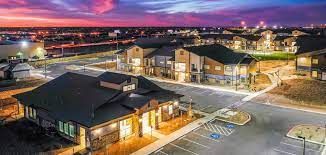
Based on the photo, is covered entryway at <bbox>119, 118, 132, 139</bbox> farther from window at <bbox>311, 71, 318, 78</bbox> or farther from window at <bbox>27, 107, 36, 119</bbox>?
window at <bbox>311, 71, 318, 78</bbox>

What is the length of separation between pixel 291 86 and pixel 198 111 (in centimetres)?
2671

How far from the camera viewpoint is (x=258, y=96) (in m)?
53.8

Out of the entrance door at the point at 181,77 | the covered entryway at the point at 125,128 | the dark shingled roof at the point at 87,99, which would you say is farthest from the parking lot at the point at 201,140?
the entrance door at the point at 181,77

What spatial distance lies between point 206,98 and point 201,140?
19.5 metres

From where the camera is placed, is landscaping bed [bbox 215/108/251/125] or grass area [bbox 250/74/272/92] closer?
landscaping bed [bbox 215/108/251/125]

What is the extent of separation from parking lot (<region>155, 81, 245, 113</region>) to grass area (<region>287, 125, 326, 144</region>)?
12324 mm

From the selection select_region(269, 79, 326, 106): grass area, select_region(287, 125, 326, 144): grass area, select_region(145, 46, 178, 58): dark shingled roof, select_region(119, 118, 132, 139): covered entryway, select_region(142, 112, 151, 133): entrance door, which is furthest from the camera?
select_region(145, 46, 178, 58): dark shingled roof

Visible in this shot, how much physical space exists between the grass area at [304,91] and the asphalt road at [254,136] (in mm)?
7112

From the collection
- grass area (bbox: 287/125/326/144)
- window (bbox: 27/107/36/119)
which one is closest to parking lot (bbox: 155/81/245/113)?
grass area (bbox: 287/125/326/144)

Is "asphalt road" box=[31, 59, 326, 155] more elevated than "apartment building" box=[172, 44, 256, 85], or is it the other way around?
"apartment building" box=[172, 44, 256, 85]

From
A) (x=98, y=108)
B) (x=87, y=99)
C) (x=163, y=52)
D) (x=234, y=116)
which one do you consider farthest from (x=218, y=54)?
(x=98, y=108)

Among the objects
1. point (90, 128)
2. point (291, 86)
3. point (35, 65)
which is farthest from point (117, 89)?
point (35, 65)

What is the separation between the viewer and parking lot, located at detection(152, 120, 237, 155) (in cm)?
3097

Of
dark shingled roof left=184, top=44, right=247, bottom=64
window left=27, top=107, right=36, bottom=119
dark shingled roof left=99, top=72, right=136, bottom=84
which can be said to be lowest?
window left=27, top=107, right=36, bottom=119
